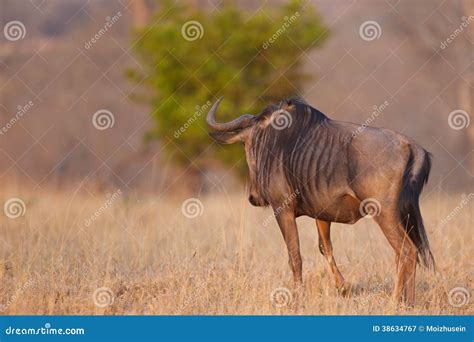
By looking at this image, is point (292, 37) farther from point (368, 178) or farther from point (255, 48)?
point (368, 178)

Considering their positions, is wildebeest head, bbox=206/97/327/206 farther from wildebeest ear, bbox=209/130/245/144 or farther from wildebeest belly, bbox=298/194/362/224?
wildebeest belly, bbox=298/194/362/224

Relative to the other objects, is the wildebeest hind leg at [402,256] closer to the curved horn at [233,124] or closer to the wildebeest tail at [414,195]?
the wildebeest tail at [414,195]

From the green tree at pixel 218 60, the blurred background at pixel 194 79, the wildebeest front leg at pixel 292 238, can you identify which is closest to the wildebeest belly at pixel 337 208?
the wildebeest front leg at pixel 292 238

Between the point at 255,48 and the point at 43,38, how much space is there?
23.1 m

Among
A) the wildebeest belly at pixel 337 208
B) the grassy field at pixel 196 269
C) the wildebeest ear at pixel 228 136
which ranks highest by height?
the wildebeest belly at pixel 337 208

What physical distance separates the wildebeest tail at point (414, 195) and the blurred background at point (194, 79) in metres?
1.31

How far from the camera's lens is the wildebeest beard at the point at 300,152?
23.2 ft

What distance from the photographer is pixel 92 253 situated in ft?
27.9

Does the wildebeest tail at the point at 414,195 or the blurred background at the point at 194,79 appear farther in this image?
the blurred background at the point at 194,79

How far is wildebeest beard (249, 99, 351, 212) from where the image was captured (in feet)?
23.2

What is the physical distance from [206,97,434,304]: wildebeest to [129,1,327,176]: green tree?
968 cm

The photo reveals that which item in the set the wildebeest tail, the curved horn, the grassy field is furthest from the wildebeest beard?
the grassy field

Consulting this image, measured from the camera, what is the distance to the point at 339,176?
7000 mm

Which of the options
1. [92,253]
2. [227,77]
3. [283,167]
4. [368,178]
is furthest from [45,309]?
[227,77]
